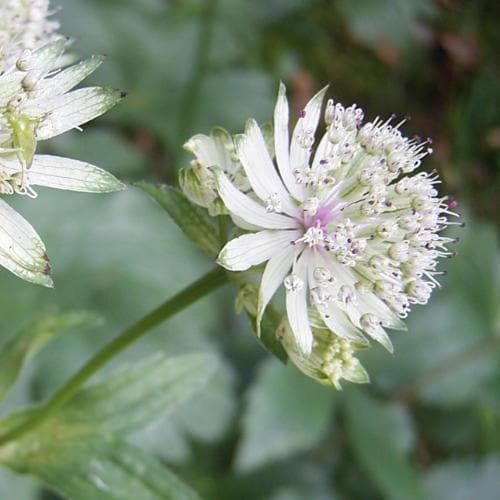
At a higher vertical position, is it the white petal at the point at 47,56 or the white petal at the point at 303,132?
the white petal at the point at 47,56

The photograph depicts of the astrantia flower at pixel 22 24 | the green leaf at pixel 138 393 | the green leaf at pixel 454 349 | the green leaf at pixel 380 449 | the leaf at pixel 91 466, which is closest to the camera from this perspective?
the astrantia flower at pixel 22 24

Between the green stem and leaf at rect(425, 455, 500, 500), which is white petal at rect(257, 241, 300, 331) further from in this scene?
leaf at rect(425, 455, 500, 500)

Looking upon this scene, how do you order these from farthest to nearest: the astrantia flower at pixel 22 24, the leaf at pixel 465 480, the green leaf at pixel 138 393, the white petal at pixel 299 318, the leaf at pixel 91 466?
the leaf at pixel 465 480
the green leaf at pixel 138 393
the leaf at pixel 91 466
the astrantia flower at pixel 22 24
the white petal at pixel 299 318

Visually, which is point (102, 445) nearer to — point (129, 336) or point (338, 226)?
point (129, 336)

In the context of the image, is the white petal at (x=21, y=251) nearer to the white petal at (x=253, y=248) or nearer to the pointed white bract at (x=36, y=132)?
the pointed white bract at (x=36, y=132)

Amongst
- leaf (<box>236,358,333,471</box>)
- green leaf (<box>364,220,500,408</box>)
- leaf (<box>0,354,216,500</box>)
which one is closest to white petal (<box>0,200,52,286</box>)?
leaf (<box>0,354,216,500</box>)

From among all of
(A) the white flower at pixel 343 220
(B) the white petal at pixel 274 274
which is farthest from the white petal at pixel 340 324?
(B) the white petal at pixel 274 274

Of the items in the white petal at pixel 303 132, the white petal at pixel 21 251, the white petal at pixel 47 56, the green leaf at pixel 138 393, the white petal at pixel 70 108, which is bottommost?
the green leaf at pixel 138 393
